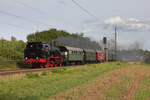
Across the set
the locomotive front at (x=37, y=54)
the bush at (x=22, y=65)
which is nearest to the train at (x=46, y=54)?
the locomotive front at (x=37, y=54)

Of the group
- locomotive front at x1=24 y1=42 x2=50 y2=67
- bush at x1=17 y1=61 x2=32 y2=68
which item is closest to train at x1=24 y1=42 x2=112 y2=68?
locomotive front at x1=24 y1=42 x2=50 y2=67

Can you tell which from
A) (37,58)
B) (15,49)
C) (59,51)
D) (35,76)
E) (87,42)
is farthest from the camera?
(87,42)

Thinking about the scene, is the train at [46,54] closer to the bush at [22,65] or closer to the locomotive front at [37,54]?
the locomotive front at [37,54]

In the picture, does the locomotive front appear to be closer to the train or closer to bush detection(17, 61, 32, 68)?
the train

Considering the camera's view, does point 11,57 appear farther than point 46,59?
Yes

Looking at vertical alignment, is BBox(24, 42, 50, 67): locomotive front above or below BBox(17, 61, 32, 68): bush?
above

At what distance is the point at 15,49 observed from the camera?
98.2 feet

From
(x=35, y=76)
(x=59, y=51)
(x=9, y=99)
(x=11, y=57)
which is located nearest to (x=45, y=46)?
(x=59, y=51)

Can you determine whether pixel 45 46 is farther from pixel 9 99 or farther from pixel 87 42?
pixel 87 42

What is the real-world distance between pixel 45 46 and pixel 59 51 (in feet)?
14.3

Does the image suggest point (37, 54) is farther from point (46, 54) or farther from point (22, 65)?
point (22, 65)

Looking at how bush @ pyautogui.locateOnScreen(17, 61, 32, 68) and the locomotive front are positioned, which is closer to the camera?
the locomotive front

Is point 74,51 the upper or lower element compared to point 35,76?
upper

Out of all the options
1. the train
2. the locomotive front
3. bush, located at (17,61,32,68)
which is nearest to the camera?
the locomotive front
